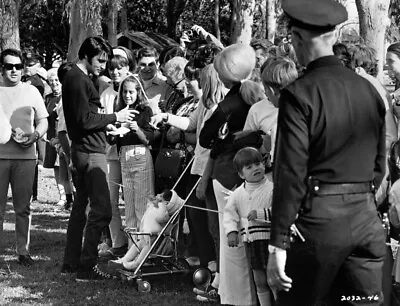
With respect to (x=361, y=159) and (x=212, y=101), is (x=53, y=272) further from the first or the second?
(x=361, y=159)

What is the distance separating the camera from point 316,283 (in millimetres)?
3729

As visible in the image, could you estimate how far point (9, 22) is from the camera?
75.9 feet

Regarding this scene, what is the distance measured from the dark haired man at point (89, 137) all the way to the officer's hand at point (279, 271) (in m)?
3.76

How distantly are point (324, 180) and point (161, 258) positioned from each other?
13.0 feet

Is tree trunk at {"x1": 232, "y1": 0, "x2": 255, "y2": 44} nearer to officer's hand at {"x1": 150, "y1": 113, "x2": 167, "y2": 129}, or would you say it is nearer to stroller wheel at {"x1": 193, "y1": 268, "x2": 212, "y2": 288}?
officer's hand at {"x1": 150, "y1": 113, "x2": 167, "y2": 129}

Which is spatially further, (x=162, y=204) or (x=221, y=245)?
(x=162, y=204)

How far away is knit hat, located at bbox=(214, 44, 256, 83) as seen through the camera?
238 inches

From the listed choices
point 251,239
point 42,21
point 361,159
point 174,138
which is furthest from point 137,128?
point 42,21

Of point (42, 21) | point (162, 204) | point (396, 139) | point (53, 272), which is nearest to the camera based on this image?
point (396, 139)

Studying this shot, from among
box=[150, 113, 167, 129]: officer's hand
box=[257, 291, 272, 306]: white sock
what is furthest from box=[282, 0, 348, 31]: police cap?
box=[150, 113, 167, 129]: officer's hand

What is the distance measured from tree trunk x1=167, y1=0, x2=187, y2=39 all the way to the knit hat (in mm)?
38919

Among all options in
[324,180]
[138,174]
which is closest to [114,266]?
[138,174]

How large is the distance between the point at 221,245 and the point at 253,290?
42 cm

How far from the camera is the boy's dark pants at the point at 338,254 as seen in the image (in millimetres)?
3654
